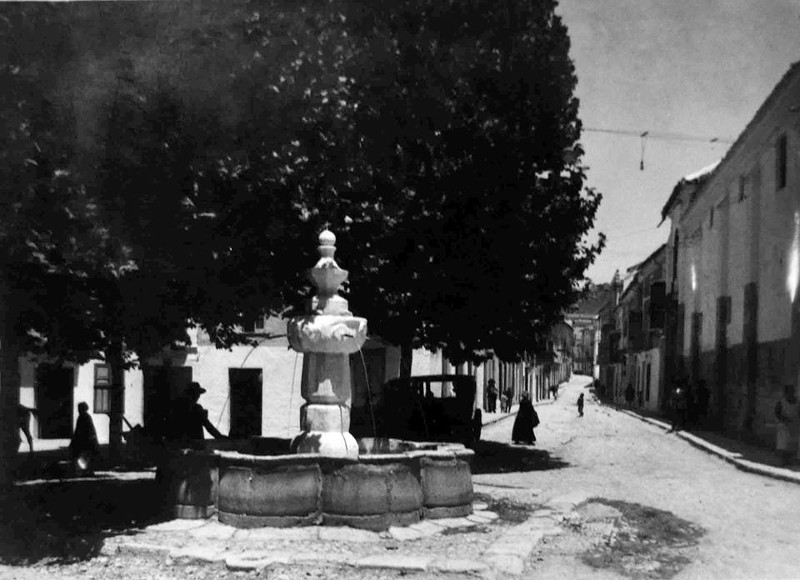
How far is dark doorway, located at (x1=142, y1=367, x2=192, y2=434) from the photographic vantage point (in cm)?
1372

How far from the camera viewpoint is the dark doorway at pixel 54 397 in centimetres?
1536

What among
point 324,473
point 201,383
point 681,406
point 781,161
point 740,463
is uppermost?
point 781,161

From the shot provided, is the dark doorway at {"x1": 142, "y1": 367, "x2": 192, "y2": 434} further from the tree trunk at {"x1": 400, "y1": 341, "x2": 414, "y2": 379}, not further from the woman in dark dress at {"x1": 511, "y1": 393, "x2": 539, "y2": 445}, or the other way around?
the woman in dark dress at {"x1": 511, "y1": 393, "x2": 539, "y2": 445}

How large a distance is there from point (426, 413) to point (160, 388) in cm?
691

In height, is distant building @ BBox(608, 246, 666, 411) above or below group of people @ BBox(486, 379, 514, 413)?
above

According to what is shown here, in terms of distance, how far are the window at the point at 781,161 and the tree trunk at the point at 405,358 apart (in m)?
7.83

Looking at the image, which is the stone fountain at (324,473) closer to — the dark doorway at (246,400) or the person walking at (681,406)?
the dark doorway at (246,400)

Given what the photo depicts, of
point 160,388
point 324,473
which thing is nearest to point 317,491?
point 324,473

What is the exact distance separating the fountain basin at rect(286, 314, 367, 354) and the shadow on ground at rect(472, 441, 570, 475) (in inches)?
266

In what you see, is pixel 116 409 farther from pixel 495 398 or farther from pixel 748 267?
pixel 495 398

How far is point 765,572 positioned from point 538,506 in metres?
3.14

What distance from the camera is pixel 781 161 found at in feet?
55.9

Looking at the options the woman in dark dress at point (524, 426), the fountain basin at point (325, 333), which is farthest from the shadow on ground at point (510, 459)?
the fountain basin at point (325, 333)

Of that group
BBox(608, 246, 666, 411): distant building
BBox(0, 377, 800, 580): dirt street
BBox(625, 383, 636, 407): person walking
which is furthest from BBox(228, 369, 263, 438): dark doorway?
BBox(625, 383, 636, 407): person walking
